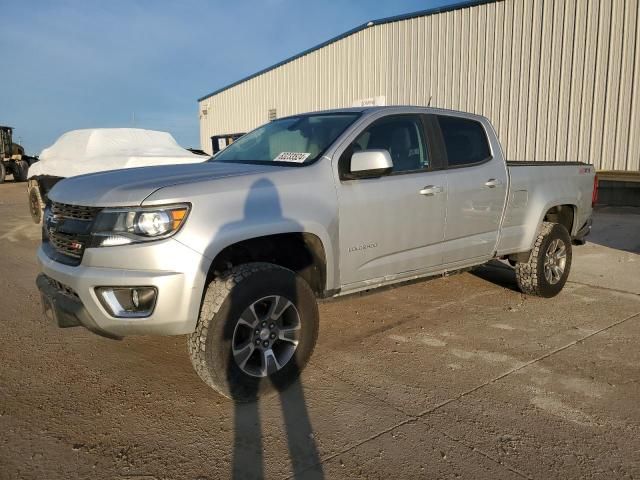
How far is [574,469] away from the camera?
2.58 metres

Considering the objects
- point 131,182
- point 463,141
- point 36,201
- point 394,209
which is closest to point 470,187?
point 463,141

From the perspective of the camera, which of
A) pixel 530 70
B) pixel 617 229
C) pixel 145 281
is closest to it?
pixel 145 281

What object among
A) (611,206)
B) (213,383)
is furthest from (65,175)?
(611,206)

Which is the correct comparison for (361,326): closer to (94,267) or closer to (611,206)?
(94,267)

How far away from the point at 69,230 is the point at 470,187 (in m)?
3.08

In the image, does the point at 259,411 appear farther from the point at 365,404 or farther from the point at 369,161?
the point at 369,161

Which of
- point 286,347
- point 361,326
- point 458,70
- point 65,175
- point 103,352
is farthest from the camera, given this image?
point 458,70

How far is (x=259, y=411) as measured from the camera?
3186 mm

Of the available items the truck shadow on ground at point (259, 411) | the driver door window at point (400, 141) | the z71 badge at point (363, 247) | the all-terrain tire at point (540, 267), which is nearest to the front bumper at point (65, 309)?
the truck shadow on ground at point (259, 411)

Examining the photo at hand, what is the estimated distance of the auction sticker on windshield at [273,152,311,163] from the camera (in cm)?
377

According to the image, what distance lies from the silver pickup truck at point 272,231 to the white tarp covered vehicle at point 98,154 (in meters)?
4.91

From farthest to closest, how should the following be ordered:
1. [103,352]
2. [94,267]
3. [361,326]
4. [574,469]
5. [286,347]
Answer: [361,326], [103,352], [286,347], [94,267], [574,469]

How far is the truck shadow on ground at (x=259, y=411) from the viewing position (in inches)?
104

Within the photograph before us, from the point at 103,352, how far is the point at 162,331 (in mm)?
1396
